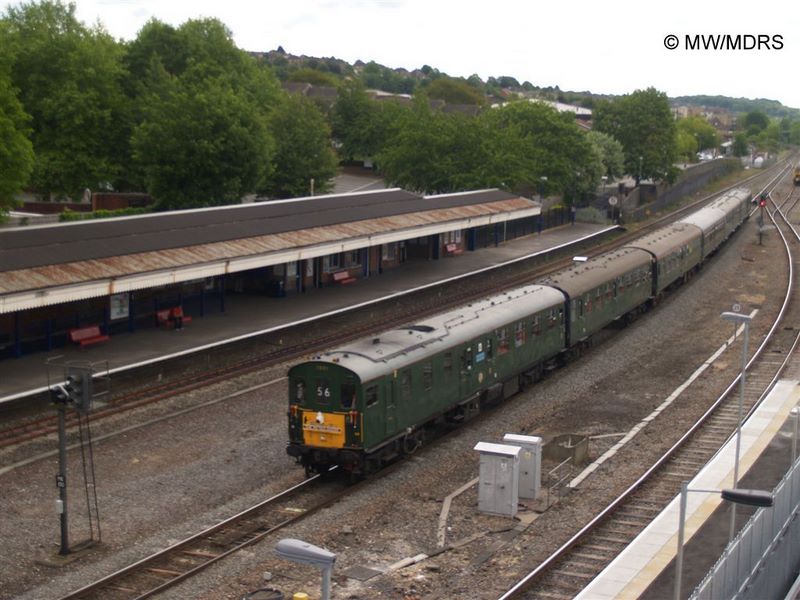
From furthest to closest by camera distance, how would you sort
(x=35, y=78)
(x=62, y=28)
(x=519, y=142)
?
(x=519, y=142) → (x=62, y=28) → (x=35, y=78)

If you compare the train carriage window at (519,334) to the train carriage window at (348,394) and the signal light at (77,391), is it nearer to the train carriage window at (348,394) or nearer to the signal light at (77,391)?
the train carriage window at (348,394)

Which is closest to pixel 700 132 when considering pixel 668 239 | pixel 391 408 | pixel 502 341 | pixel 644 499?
pixel 668 239

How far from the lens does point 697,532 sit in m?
15.3

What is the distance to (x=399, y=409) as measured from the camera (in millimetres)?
22016

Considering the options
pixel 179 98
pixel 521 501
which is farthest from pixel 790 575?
pixel 179 98

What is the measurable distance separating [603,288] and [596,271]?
1.27 meters

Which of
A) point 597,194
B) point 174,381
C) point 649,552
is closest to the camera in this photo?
point 649,552

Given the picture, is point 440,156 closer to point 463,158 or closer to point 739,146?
point 463,158

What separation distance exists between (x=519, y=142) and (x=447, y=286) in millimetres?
25001

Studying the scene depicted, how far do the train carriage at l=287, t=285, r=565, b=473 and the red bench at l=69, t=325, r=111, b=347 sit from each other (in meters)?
12.2

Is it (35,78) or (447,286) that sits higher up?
(35,78)

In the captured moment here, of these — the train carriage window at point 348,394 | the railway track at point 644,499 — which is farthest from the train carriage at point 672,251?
the train carriage window at point 348,394

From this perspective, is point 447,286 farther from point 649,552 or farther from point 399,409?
point 649,552

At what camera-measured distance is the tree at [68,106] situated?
5550 centimetres
